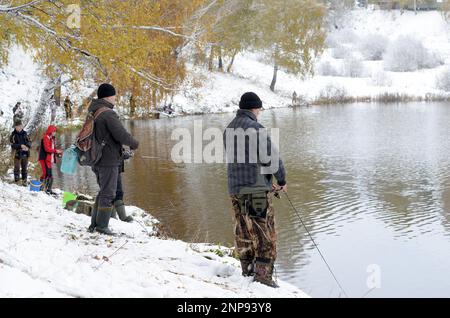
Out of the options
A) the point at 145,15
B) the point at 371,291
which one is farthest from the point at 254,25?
the point at 371,291

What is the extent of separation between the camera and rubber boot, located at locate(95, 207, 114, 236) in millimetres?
7203

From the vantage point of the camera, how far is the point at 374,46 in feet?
226

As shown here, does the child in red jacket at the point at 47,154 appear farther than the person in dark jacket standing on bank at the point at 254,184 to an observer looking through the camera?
Yes

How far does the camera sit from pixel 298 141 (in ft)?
79.9

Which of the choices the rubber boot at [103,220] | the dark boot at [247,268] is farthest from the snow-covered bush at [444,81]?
the dark boot at [247,268]

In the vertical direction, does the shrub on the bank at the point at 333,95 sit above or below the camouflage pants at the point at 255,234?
above

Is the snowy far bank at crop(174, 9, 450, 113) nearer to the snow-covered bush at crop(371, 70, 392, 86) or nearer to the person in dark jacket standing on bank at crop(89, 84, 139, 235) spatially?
the snow-covered bush at crop(371, 70, 392, 86)

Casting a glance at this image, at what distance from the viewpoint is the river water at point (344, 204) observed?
349 inches

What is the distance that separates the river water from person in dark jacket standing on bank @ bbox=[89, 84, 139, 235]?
119 inches

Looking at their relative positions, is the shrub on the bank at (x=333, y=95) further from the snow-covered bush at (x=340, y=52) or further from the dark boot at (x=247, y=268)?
the dark boot at (x=247, y=268)

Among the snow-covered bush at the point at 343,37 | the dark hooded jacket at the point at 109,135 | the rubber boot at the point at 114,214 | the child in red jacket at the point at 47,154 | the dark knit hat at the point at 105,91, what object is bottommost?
the rubber boot at the point at 114,214

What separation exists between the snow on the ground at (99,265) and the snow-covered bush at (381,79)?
4635 cm

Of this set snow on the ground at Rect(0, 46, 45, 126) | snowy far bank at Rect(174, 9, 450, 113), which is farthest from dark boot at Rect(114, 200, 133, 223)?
snowy far bank at Rect(174, 9, 450, 113)

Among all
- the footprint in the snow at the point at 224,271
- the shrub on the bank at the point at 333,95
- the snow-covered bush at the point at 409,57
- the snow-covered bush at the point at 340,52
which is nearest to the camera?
the footprint in the snow at the point at 224,271
